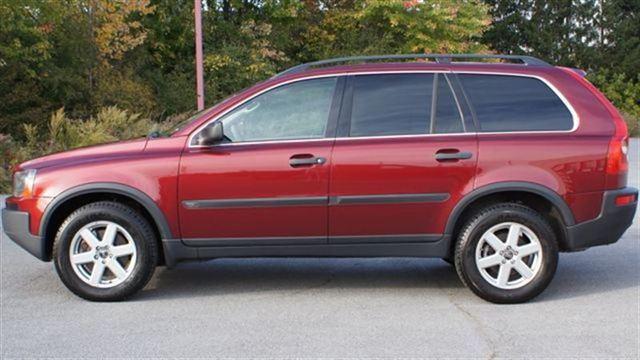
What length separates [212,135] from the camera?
568cm

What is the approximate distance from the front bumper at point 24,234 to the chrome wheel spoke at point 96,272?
0.43 meters

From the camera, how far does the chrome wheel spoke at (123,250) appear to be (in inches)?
229

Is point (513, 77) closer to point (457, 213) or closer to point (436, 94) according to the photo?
point (436, 94)

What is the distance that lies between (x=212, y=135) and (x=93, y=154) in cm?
97

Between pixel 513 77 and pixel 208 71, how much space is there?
77.6 feet

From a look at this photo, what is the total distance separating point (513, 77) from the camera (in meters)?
5.99

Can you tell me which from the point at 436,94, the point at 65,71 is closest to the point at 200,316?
the point at 436,94

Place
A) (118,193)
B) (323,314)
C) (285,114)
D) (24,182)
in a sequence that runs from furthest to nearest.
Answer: (24,182) < (285,114) < (118,193) < (323,314)

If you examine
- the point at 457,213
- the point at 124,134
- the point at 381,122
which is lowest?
the point at 124,134

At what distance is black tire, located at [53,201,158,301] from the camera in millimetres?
5793

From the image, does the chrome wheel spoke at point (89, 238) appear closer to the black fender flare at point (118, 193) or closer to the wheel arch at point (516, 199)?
the black fender flare at point (118, 193)

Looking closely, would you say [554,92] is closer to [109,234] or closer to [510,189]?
[510,189]

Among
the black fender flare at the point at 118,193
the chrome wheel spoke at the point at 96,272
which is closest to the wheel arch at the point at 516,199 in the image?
the black fender flare at the point at 118,193

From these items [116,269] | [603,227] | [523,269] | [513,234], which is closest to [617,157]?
[603,227]
